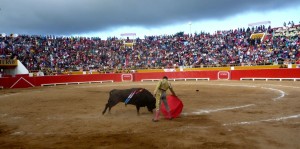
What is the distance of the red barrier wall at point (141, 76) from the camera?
27652 mm

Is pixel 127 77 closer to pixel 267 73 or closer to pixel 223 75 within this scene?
pixel 223 75

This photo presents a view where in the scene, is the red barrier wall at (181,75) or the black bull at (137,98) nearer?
the black bull at (137,98)

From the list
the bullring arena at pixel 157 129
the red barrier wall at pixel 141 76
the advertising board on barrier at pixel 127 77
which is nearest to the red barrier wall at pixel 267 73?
the red barrier wall at pixel 141 76

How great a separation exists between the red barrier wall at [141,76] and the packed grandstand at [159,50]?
122 inches

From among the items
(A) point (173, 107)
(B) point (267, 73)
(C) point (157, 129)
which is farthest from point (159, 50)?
(C) point (157, 129)

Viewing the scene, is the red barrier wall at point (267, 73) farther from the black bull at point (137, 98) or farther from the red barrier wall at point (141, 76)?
the black bull at point (137, 98)

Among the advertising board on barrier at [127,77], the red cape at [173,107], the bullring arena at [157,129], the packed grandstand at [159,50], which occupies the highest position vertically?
the packed grandstand at [159,50]

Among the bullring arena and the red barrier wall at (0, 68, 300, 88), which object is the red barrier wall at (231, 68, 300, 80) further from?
the bullring arena

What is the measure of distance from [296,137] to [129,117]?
5.27 m

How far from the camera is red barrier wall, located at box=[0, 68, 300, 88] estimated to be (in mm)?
27652

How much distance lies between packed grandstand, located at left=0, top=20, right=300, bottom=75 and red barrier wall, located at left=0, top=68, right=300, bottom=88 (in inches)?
122

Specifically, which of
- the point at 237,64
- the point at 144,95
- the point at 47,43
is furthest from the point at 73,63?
the point at 144,95

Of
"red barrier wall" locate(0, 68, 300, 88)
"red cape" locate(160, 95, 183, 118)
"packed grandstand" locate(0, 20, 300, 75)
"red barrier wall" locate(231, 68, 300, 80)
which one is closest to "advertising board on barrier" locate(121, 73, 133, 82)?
"red barrier wall" locate(0, 68, 300, 88)

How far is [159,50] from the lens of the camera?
46469 mm
